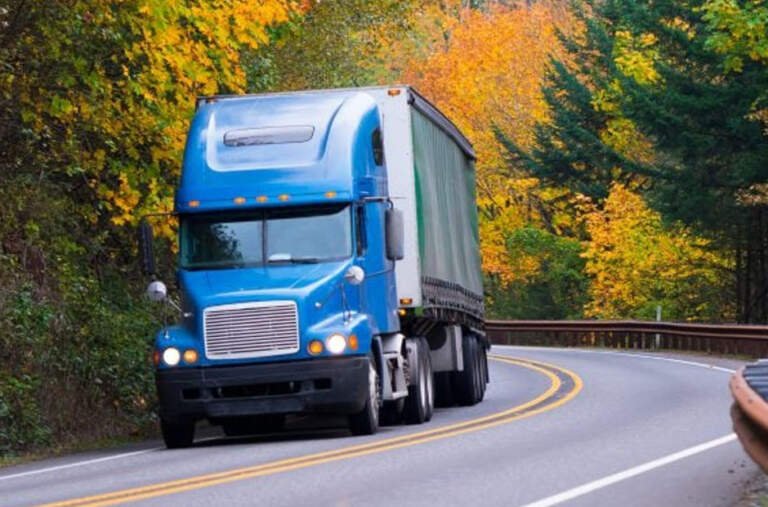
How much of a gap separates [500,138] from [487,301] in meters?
10.5

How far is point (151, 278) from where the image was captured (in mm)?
27828

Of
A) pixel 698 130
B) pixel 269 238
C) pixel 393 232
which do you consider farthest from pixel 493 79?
pixel 269 238

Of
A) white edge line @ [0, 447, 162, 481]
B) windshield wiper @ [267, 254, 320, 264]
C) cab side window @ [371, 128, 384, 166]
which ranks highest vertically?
cab side window @ [371, 128, 384, 166]

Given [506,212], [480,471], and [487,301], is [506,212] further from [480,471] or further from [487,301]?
[480,471]

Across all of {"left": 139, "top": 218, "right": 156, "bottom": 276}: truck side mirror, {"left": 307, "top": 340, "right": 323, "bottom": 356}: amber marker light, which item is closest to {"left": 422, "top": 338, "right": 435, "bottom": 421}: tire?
{"left": 307, "top": 340, "right": 323, "bottom": 356}: amber marker light

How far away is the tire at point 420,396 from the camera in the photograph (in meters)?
22.4

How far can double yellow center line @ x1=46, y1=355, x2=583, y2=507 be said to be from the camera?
541 inches

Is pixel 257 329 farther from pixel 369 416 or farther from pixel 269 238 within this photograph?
pixel 369 416

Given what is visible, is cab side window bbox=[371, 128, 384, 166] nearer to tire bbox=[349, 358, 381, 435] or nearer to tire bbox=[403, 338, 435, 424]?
tire bbox=[403, 338, 435, 424]

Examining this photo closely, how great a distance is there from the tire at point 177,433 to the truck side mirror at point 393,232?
2.88 metres

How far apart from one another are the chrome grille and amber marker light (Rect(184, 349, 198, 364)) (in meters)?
0.25

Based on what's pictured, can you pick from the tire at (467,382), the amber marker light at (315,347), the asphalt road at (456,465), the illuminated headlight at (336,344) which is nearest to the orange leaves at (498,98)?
the tire at (467,382)

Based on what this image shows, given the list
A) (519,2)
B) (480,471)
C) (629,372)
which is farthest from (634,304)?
(480,471)

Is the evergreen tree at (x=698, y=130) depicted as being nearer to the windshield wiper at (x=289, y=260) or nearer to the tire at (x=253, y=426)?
the tire at (x=253, y=426)
